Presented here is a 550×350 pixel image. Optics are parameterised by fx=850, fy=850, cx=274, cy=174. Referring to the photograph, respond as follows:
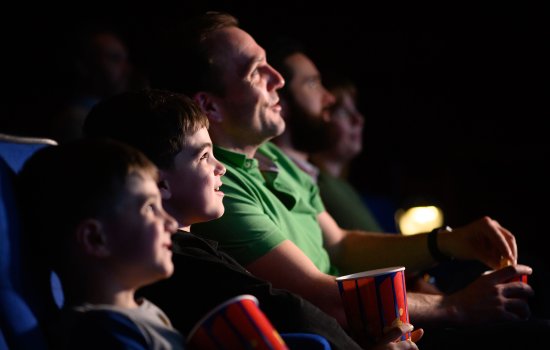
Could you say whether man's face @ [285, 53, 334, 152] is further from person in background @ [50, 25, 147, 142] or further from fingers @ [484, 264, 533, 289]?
fingers @ [484, 264, 533, 289]

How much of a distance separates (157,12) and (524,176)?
80.0 inches

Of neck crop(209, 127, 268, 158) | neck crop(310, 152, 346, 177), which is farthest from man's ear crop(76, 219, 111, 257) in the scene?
neck crop(310, 152, 346, 177)

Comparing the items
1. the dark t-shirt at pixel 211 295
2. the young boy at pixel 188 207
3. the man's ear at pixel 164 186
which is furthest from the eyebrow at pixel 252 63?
the dark t-shirt at pixel 211 295

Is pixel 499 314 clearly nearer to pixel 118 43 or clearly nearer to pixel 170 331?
pixel 170 331

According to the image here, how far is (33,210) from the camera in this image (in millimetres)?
1413

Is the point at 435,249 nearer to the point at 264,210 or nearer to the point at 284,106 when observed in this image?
the point at 264,210

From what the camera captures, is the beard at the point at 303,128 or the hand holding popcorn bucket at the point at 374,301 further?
the beard at the point at 303,128

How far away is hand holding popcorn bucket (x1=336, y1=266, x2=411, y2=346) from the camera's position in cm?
158

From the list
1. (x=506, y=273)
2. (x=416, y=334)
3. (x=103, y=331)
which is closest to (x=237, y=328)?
(x=103, y=331)

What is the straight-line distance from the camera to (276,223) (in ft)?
6.79

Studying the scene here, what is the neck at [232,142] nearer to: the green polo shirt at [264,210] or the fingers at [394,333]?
the green polo shirt at [264,210]

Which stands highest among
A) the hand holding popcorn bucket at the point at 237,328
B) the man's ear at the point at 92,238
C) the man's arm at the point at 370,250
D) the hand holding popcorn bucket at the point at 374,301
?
the man's ear at the point at 92,238

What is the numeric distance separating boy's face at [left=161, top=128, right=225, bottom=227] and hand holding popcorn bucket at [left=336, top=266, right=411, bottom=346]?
30cm

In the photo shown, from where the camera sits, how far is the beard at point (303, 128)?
9.91 ft
